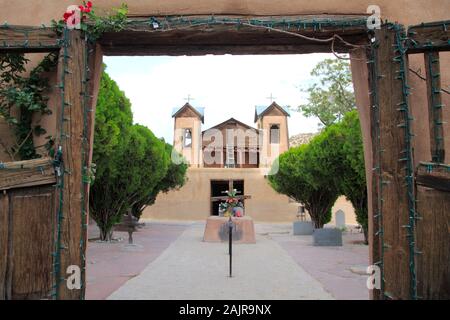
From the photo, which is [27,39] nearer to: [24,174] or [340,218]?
[24,174]

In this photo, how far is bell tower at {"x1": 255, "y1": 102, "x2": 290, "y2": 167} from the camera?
38219 mm

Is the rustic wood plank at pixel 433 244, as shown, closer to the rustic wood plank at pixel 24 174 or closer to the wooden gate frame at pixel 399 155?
the wooden gate frame at pixel 399 155

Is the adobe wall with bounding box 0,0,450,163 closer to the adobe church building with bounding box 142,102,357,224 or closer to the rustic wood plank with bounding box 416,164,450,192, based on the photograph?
the rustic wood plank with bounding box 416,164,450,192

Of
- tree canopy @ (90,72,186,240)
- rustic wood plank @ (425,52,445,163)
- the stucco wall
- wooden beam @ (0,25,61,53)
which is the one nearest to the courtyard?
tree canopy @ (90,72,186,240)

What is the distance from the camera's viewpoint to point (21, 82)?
4715mm

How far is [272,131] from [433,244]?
3526 centimetres

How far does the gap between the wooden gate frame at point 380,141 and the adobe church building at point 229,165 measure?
30.6m

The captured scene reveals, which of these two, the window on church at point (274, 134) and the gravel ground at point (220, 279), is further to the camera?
the window on church at point (274, 134)

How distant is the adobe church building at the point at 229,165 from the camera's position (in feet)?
120

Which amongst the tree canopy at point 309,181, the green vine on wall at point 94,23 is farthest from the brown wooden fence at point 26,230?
the tree canopy at point 309,181

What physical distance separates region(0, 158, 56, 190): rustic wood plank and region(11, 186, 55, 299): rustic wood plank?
0.28ft

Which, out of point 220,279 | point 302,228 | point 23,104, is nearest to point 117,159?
point 220,279

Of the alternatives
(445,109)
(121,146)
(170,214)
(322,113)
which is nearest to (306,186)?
(322,113)
